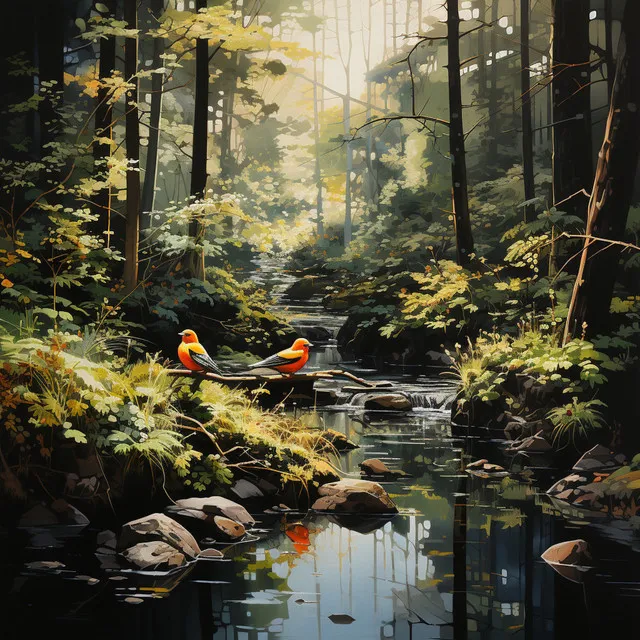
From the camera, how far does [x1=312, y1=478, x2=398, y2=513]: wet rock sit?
4434 millimetres

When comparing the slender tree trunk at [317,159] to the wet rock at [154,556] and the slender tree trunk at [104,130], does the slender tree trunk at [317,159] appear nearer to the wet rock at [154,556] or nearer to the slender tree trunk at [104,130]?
the slender tree trunk at [104,130]

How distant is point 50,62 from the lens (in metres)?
6.25

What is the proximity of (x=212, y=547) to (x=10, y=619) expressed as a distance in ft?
3.23

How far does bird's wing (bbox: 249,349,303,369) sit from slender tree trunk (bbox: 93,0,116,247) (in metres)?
1.41

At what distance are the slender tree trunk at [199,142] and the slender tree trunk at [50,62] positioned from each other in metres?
0.95

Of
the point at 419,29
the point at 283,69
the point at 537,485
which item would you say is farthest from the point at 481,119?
the point at 537,485

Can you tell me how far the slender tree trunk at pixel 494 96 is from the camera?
6184 mm

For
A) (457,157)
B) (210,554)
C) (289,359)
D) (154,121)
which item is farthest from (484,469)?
(154,121)

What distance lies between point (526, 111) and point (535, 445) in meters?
2.64

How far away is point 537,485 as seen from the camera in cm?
490

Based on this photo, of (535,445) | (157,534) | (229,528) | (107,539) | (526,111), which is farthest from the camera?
(526,111)

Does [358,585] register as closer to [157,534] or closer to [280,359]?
[157,534]

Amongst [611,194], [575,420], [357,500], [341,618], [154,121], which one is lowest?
[341,618]

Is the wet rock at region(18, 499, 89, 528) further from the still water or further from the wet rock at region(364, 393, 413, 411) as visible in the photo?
the wet rock at region(364, 393, 413, 411)
